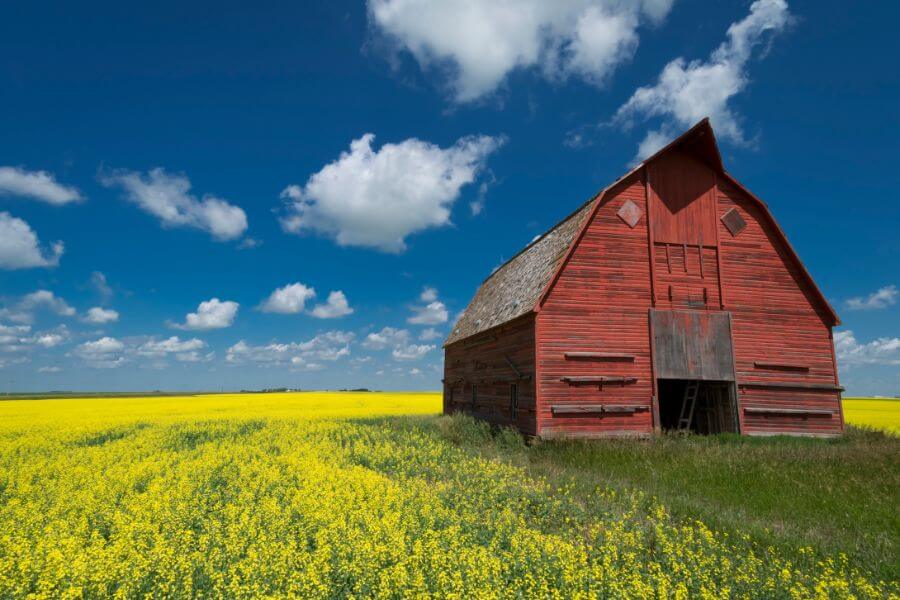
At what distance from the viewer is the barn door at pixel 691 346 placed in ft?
54.5

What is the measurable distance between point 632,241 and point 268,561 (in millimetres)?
15264

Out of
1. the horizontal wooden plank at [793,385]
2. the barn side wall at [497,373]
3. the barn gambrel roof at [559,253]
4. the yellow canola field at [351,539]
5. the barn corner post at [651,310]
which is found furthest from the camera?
the horizontal wooden plank at [793,385]

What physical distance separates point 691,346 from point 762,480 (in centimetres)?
668

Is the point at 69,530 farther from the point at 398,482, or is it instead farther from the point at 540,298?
the point at 540,298

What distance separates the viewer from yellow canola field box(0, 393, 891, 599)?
5.00 m

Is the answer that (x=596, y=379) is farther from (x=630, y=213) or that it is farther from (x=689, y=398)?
(x=630, y=213)

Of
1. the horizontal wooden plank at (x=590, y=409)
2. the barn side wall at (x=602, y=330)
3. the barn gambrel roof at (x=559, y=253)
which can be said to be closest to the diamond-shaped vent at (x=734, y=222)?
the barn gambrel roof at (x=559, y=253)

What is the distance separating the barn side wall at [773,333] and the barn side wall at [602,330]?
134 inches

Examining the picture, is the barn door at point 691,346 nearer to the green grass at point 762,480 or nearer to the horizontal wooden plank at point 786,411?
the horizontal wooden plank at point 786,411

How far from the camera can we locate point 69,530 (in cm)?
694

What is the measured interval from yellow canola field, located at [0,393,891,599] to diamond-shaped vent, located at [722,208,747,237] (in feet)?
41.4

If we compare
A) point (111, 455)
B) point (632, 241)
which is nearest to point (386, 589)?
point (111, 455)

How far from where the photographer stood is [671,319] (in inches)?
665

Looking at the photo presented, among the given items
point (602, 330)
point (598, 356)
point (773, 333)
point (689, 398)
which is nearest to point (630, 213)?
point (602, 330)
